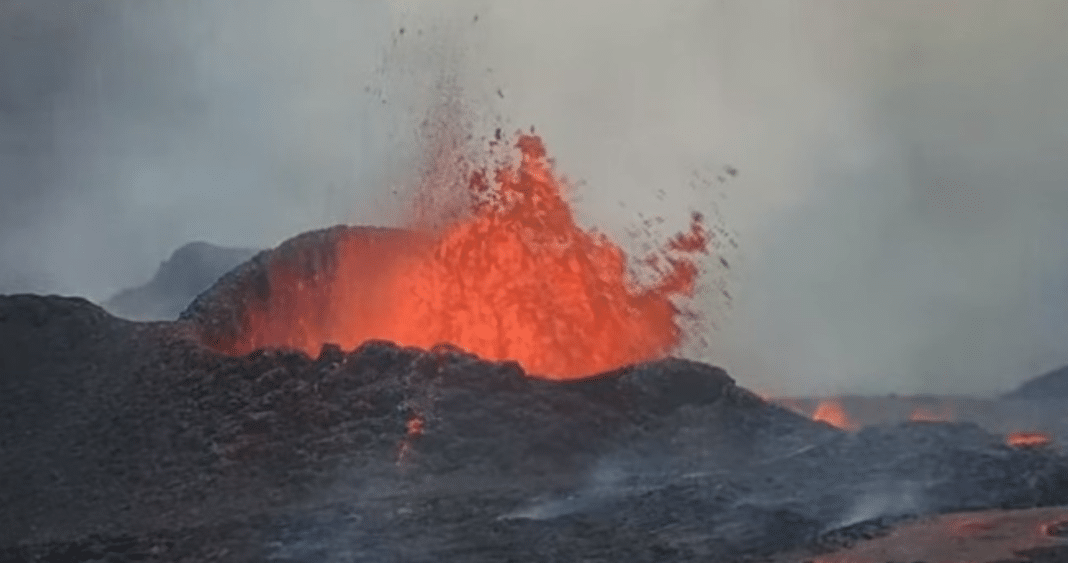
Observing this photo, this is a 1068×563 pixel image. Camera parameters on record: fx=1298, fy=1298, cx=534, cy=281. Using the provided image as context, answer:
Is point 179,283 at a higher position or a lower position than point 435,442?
higher

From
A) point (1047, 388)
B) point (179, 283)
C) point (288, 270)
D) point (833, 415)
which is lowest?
point (833, 415)

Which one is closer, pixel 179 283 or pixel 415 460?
pixel 415 460

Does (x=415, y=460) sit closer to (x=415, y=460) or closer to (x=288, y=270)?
(x=415, y=460)

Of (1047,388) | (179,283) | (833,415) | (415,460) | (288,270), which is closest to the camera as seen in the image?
(415,460)

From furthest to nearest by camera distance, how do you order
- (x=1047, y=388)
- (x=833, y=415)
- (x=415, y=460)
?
1. (x=1047, y=388)
2. (x=833, y=415)
3. (x=415, y=460)

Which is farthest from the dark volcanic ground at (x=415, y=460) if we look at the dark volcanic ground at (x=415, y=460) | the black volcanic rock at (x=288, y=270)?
the black volcanic rock at (x=288, y=270)

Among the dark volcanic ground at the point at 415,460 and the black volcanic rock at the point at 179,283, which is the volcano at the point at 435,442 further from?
the black volcanic rock at the point at 179,283

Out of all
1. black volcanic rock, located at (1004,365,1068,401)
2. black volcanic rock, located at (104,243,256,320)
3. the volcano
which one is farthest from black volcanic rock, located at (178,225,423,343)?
black volcanic rock, located at (104,243,256,320)

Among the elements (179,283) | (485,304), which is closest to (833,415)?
(485,304)
